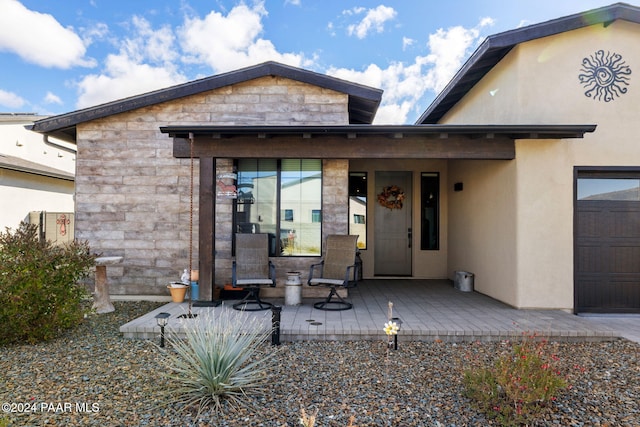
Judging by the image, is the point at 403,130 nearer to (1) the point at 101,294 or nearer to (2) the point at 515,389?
(2) the point at 515,389

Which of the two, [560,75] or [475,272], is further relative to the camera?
[475,272]

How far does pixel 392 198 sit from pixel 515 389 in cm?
632

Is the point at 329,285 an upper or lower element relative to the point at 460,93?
lower

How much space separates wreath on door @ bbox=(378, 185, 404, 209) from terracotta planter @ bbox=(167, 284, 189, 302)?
4745 mm

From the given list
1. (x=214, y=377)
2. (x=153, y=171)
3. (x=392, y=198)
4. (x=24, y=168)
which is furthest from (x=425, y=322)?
(x=24, y=168)

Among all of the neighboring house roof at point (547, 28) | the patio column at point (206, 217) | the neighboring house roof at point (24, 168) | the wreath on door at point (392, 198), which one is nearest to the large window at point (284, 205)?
the patio column at point (206, 217)

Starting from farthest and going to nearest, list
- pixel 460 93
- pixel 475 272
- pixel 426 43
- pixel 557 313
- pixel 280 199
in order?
pixel 426 43, pixel 460 93, pixel 475 272, pixel 280 199, pixel 557 313

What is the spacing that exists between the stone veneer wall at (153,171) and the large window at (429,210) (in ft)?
10.5

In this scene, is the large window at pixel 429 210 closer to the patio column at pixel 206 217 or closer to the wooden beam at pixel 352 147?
the wooden beam at pixel 352 147

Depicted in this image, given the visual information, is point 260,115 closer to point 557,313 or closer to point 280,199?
point 280,199

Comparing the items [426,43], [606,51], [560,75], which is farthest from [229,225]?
[426,43]

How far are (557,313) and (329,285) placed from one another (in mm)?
3269

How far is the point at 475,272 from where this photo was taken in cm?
721

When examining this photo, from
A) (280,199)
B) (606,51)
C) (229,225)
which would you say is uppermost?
(606,51)
